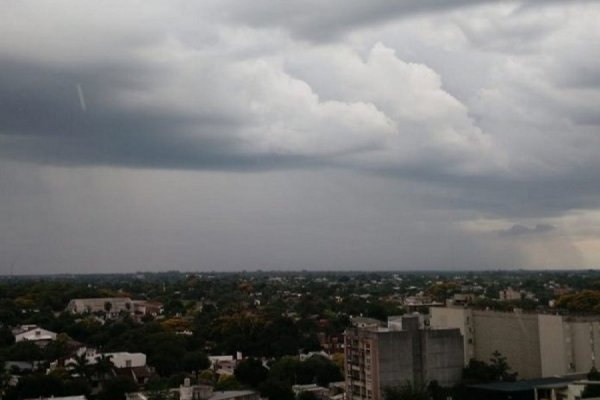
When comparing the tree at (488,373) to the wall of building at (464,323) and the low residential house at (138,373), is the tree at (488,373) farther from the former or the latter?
the low residential house at (138,373)

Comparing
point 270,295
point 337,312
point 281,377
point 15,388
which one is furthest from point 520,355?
point 270,295

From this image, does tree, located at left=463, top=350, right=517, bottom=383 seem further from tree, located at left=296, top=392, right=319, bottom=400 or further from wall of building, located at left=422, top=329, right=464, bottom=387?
tree, located at left=296, top=392, right=319, bottom=400

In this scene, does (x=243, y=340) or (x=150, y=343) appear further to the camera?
(x=243, y=340)

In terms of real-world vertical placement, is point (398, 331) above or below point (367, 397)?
above

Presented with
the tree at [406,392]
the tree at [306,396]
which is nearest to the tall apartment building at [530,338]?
the tree at [406,392]

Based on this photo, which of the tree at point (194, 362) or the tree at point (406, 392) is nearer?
the tree at point (406, 392)

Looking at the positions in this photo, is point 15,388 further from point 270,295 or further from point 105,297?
point 270,295

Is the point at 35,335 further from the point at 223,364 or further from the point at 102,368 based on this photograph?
the point at 102,368
